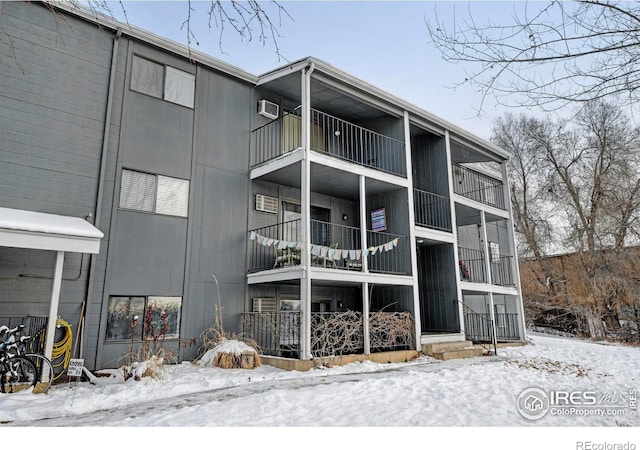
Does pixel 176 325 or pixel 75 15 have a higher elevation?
pixel 75 15

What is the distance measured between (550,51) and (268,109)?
355 inches

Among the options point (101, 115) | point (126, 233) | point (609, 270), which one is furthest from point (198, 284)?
point (609, 270)

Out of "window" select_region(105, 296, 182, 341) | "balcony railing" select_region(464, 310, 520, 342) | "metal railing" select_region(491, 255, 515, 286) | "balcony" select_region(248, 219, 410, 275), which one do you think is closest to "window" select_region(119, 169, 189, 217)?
"balcony" select_region(248, 219, 410, 275)

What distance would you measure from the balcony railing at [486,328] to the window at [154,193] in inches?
364

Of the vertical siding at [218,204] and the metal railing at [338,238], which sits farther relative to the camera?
the metal railing at [338,238]

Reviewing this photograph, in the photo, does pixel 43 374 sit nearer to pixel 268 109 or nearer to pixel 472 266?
pixel 268 109

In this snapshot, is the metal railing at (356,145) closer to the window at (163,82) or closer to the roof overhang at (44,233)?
the window at (163,82)

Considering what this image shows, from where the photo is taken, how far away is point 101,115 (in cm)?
910

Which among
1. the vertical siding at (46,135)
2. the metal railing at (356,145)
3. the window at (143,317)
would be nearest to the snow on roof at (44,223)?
the vertical siding at (46,135)

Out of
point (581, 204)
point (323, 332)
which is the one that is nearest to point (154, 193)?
point (323, 332)

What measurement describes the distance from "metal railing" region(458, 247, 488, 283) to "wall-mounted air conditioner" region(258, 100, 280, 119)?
857 cm

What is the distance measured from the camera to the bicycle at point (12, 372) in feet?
20.4

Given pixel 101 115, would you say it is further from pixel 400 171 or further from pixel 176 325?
pixel 400 171
